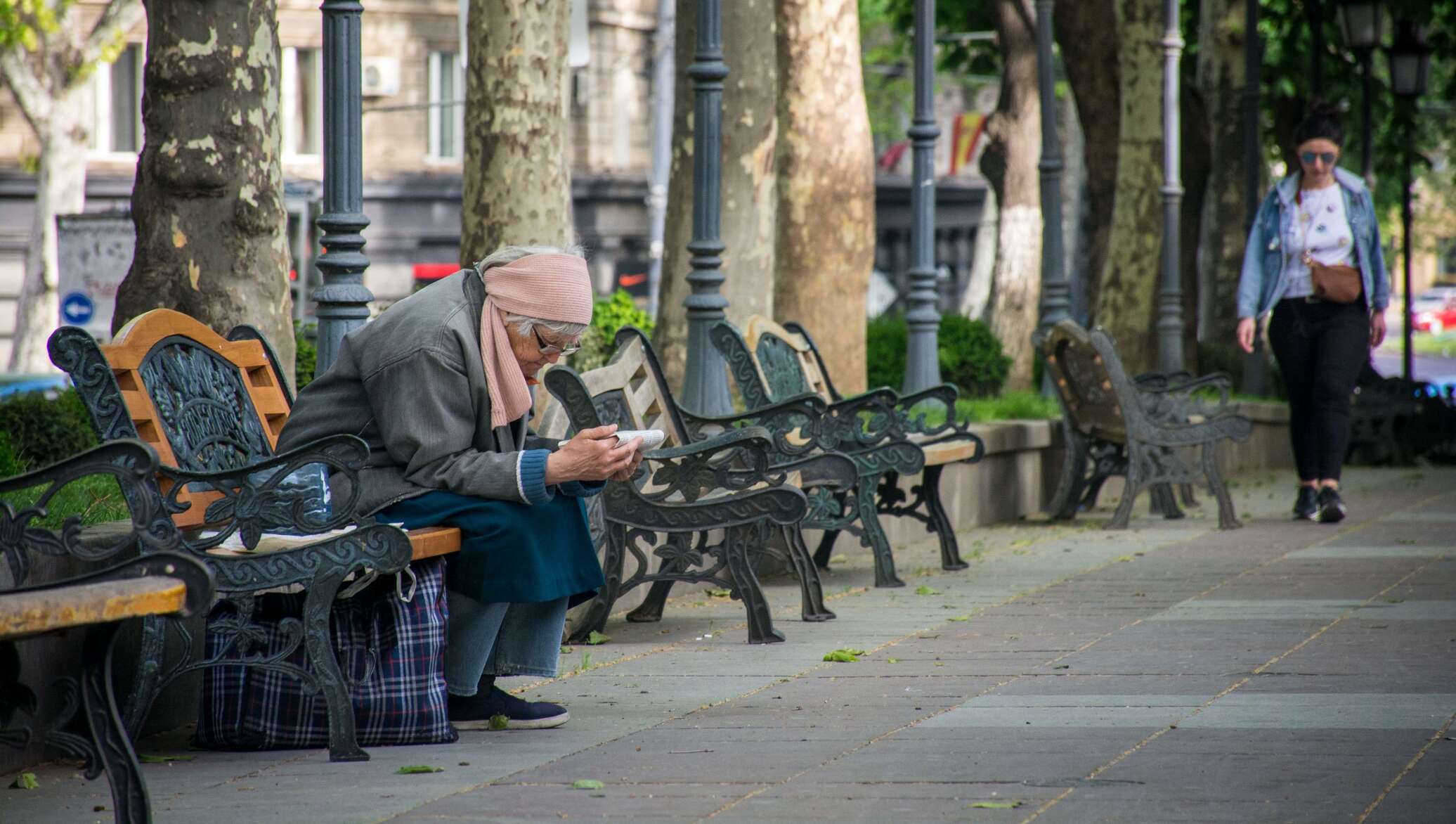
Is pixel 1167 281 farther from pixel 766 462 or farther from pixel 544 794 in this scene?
pixel 544 794

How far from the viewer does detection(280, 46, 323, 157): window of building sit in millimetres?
36344

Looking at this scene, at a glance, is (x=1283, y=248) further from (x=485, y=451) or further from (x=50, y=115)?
(x=50, y=115)

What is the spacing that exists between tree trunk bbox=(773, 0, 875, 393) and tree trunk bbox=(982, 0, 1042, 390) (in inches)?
370

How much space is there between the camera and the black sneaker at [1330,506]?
38.9 feet

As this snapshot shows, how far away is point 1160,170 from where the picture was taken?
18.3 m

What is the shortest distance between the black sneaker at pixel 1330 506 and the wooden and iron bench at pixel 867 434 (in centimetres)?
273

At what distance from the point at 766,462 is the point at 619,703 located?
1.31 m

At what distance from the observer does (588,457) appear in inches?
220

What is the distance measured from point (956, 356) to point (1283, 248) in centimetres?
531

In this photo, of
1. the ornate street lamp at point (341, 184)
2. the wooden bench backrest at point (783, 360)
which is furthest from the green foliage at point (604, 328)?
the ornate street lamp at point (341, 184)

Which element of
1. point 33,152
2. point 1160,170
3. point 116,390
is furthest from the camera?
point 33,152

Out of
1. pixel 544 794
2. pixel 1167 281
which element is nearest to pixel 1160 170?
pixel 1167 281

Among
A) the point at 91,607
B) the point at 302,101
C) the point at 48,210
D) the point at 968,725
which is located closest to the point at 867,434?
the point at 968,725

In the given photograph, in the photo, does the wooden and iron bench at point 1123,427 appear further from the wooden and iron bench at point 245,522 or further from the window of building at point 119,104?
the window of building at point 119,104
